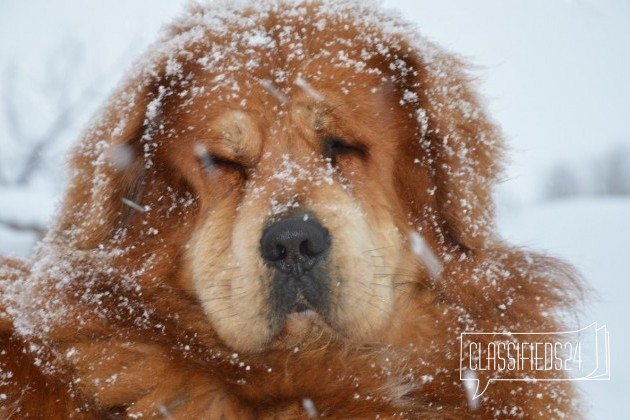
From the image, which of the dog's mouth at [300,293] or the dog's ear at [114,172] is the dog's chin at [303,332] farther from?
the dog's ear at [114,172]

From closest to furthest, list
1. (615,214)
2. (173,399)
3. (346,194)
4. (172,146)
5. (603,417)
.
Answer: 1. (173,399)
2. (346,194)
3. (172,146)
4. (603,417)
5. (615,214)

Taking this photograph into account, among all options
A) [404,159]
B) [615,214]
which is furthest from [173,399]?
[615,214]

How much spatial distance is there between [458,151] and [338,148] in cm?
50

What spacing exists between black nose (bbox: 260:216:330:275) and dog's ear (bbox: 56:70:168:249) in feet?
2.34

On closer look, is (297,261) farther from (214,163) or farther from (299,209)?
(214,163)

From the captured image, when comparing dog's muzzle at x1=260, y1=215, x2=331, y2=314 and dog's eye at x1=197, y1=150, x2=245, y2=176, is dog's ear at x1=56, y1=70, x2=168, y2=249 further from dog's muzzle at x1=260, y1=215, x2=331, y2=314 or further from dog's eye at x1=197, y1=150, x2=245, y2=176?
dog's muzzle at x1=260, y1=215, x2=331, y2=314

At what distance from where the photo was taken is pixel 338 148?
2785 millimetres

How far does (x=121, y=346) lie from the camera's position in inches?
97.7

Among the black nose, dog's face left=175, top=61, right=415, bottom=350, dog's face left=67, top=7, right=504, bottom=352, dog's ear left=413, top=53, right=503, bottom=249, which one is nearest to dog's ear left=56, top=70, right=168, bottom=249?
dog's face left=67, top=7, right=504, bottom=352

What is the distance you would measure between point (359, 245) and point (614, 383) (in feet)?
9.84

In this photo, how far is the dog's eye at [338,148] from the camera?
2.76 meters

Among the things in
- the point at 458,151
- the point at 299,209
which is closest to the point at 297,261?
the point at 299,209

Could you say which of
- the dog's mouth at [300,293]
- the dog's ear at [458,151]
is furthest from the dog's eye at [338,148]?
the dog's mouth at [300,293]

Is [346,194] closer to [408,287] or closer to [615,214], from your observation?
[408,287]
